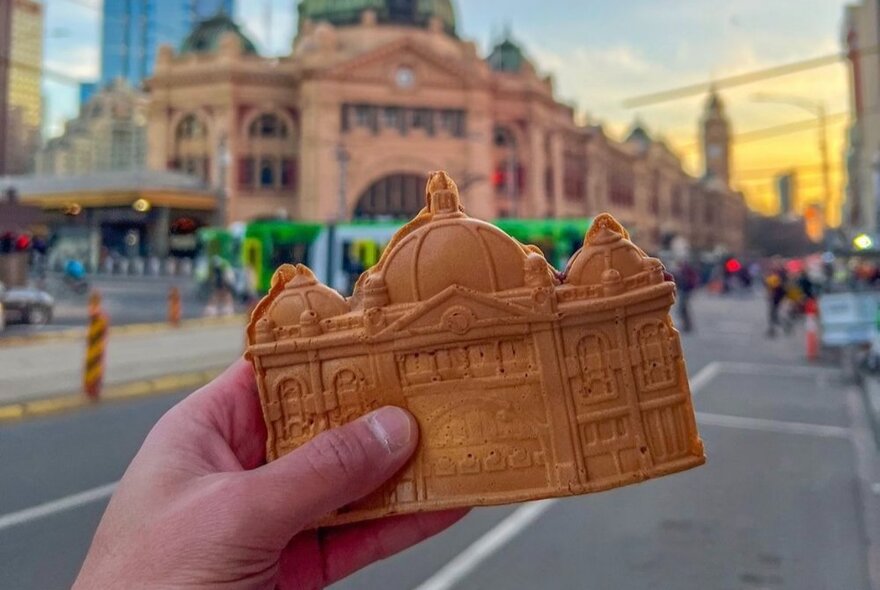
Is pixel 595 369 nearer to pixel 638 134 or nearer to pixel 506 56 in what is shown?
pixel 506 56

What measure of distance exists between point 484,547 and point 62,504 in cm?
323

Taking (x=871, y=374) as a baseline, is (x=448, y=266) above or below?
above

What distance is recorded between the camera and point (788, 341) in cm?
1852

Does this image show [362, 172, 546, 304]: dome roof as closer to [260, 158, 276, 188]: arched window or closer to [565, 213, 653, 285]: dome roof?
[565, 213, 653, 285]: dome roof

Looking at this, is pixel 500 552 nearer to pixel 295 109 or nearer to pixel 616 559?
pixel 616 559

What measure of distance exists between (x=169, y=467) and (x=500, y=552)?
320 cm

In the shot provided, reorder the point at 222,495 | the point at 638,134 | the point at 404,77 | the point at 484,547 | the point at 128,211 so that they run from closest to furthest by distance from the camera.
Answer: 1. the point at 222,495
2. the point at 484,547
3. the point at 128,211
4. the point at 404,77
5. the point at 638,134

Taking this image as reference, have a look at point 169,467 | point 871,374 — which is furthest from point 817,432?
point 169,467

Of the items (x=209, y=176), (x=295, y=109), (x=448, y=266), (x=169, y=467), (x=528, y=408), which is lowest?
(x=169, y=467)

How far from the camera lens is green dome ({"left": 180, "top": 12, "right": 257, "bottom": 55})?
52.8 meters

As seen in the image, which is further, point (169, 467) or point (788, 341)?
point (788, 341)

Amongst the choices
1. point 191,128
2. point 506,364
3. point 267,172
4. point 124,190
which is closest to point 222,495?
point 506,364

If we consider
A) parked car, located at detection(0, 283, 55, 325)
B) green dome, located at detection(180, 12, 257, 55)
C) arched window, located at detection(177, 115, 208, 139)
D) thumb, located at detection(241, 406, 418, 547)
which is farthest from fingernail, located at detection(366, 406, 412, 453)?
green dome, located at detection(180, 12, 257, 55)

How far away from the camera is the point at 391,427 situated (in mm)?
1926
